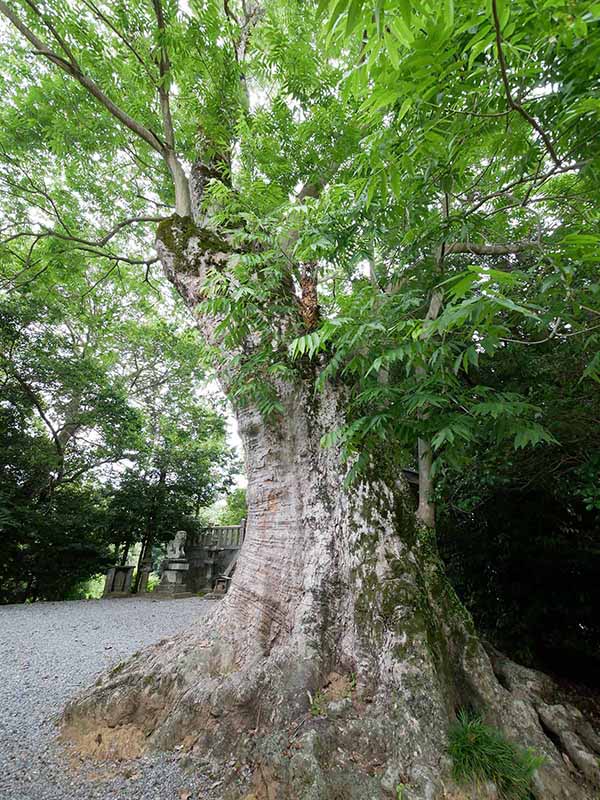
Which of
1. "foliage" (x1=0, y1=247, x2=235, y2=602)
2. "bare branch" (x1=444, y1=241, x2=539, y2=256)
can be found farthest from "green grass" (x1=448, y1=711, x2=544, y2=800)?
"foliage" (x1=0, y1=247, x2=235, y2=602)

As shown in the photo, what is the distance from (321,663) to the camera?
2.19m

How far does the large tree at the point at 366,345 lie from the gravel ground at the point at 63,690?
166 mm

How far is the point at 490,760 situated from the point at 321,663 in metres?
0.90

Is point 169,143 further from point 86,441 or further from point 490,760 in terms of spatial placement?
point 86,441

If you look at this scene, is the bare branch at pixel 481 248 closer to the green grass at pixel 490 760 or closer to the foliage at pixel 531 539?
the foliage at pixel 531 539

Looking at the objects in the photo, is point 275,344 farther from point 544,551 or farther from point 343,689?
point 544,551

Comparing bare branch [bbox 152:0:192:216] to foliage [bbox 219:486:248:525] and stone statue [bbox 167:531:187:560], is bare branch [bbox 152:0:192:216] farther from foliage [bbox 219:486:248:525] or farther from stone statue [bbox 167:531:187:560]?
foliage [bbox 219:486:248:525]

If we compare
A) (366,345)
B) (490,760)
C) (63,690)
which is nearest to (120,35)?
(366,345)

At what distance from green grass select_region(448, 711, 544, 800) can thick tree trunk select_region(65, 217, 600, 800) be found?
0.19ft

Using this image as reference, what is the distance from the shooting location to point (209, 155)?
4.14 m

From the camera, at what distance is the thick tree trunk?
1805mm

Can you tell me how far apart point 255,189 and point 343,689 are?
3.26 metres

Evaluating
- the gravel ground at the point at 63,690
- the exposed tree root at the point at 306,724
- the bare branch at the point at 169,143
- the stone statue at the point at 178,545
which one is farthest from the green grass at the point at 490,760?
the stone statue at the point at 178,545

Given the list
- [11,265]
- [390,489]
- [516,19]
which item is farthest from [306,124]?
[11,265]
